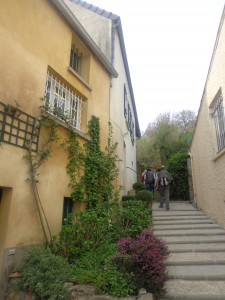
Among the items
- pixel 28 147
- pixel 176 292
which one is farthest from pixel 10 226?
pixel 176 292

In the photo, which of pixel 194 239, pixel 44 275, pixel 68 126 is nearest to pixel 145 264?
pixel 44 275

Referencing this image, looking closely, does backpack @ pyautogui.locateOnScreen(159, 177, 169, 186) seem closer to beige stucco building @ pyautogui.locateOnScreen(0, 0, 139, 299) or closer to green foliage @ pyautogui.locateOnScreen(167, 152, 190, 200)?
beige stucco building @ pyautogui.locateOnScreen(0, 0, 139, 299)

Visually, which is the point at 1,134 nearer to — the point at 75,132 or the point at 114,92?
the point at 75,132

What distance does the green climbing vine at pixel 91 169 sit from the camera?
608 cm

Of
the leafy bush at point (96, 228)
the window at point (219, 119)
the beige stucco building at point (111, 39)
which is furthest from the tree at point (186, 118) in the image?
the leafy bush at point (96, 228)

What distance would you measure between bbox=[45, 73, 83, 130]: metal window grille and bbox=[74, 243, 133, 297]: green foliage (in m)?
3.32

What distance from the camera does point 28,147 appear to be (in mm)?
4688

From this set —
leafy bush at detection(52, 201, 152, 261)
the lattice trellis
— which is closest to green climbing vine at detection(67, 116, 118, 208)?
leafy bush at detection(52, 201, 152, 261)

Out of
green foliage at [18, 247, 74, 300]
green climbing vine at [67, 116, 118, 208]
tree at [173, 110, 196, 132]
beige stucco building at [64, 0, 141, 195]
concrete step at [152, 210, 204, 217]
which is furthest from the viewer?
tree at [173, 110, 196, 132]

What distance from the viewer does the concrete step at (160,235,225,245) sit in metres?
5.96

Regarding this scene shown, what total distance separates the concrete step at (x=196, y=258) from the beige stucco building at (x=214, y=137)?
1672mm

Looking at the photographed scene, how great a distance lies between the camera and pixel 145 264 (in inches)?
157

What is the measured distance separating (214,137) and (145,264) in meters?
5.02

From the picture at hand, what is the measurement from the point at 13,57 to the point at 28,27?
1025mm
